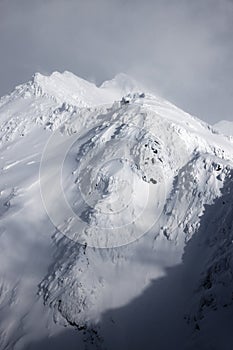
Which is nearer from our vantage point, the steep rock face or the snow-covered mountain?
the steep rock face

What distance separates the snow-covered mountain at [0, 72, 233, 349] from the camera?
86562 mm

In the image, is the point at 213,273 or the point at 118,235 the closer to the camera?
the point at 213,273

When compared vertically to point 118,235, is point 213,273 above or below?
below

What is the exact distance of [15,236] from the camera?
116 m

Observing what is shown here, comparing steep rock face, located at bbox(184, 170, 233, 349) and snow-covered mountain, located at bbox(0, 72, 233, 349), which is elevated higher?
snow-covered mountain, located at bbox(0, 72, 233, 349)

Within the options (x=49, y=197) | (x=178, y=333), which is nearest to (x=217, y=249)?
(x=178, y=333)

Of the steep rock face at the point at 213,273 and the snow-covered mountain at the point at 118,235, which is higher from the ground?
the snow-covered mountain at the point at 118,235

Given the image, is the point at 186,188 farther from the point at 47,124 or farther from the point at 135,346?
the point at 47,124

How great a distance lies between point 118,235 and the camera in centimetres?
10506

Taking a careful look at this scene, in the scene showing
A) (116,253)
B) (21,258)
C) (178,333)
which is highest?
(21,258)

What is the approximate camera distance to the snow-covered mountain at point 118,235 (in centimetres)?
8656

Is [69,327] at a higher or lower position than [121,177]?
lower

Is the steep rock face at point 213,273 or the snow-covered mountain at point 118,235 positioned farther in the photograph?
the snow-covered mountain at point 118,235

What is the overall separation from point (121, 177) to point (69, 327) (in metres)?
38.5
